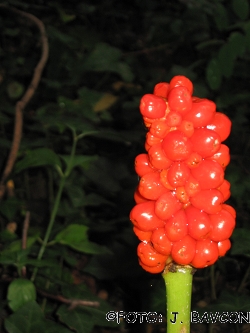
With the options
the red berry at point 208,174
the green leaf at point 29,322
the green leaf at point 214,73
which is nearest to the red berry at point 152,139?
the red berry at point 208,174

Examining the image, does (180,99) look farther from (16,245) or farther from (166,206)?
(16,245)

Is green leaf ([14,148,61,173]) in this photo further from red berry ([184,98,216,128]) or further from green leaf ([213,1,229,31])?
green leaf ([213,1,229,31])

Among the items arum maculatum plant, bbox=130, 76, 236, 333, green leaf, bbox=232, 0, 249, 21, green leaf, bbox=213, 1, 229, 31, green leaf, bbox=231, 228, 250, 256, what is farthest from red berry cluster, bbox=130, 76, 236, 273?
green leaf, bbox=213, 1, 229, 31

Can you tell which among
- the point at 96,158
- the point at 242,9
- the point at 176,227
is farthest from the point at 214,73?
the point at 176,227

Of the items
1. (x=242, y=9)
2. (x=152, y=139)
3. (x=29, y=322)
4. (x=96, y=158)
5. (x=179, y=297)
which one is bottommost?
(x=29, y=322)

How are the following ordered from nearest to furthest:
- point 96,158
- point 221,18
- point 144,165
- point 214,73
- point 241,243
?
point 144,165, point 241,243, point 96,158, point 214,73, point 221,18

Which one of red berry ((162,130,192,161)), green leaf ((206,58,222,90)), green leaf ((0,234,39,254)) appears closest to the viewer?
red berry ((162,130,192,161))

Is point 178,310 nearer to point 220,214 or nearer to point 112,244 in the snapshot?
point 220,214

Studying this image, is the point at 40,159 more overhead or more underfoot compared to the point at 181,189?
more overhead

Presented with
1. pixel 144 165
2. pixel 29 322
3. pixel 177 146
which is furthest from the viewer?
pixel 29 322
